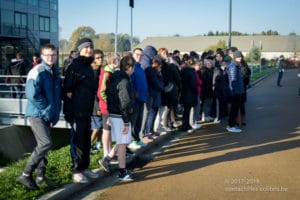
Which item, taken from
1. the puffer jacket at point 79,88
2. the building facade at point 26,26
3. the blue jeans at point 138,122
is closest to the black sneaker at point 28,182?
the puffer jacket at point 79,88

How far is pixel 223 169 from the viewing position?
22.0 ft

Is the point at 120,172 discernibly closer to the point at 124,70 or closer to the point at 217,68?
the point at 124,70

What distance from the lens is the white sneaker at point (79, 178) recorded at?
19.1 ft

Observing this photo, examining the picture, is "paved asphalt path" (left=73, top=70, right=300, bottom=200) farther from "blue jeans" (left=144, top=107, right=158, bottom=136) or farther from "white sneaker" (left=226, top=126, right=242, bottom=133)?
"blue jeans" (left=144, top=107, right=158, bottom=136)

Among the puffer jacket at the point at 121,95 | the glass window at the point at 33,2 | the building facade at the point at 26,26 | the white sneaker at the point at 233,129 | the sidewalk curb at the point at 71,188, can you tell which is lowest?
the sidewalk curb at the point at 71,188

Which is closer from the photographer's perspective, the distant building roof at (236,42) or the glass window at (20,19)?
the glass window at (20,19)

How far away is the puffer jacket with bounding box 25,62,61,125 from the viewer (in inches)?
204

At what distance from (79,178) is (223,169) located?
2.39m

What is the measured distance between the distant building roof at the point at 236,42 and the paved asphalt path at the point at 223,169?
9098 centimetres

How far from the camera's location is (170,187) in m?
5.79

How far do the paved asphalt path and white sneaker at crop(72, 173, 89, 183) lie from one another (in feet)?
0.91

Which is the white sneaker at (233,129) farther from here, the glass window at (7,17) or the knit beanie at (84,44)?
the glass window at (7,17)

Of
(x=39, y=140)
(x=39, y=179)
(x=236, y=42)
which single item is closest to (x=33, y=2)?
(x=39, y=179)

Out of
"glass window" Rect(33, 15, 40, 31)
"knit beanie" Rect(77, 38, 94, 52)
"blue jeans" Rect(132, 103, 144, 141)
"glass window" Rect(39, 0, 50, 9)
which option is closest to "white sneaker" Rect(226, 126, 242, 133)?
"blue jeans" Rect(132, 103, 144, 141)
